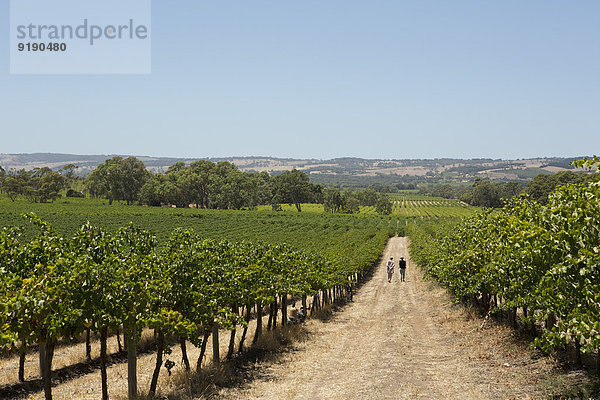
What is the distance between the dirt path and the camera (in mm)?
12266

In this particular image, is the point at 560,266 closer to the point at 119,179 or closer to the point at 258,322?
the point at 258,322

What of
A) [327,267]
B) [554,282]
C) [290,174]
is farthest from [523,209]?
[290,174]

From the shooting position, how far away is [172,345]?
62.0ft

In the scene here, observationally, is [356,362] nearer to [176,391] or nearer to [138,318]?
[176,391]

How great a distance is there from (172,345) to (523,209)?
589 inches

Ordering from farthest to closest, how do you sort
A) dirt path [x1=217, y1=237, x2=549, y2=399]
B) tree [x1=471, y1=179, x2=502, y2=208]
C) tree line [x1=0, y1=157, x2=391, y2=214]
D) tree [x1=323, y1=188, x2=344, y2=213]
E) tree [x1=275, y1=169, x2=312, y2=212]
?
1. tree [x1=471, y1=179, x2=502, y2=208]
2. tree [x1=275, y1=169, x2=312, y2=212]
3. tree [x1=323, y1=188, x2=344, y2=213]
4. tree line [x1=0, y1=157, x2=391, y2=214]
5. dirt path [x1=217, y1=237, x2=549, y2=399]

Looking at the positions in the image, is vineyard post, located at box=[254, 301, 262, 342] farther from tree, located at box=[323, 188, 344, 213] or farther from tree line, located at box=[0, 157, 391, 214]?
tree, located at box=[323, 188, 344, 213]

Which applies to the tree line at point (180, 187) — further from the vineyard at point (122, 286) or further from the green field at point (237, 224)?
the vineyard at point (122, 286)

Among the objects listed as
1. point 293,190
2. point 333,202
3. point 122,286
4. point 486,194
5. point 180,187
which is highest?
point 180,187

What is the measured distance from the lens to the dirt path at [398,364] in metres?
12.3

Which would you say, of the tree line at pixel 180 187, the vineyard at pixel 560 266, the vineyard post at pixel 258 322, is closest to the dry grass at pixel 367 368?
the vineyard post at pixel 258 322

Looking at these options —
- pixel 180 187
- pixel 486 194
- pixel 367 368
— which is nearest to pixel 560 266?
pixel 367 368

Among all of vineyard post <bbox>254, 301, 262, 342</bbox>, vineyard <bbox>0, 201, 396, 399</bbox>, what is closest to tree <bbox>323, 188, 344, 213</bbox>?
vineyard <bbox>0, 201, 396, 399</bbox>

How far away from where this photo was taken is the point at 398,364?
586 inches
